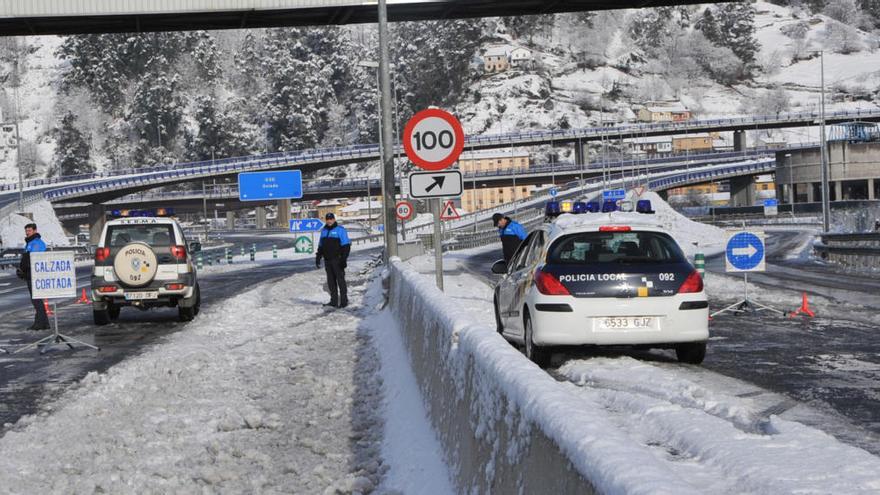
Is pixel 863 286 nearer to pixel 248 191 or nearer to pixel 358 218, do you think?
pixel 248 191

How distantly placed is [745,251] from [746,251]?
2 cm

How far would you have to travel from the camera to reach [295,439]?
28.0 ft

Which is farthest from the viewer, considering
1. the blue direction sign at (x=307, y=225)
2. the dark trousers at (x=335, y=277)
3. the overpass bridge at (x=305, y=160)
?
the overpass bridge at (x=305, y=160)

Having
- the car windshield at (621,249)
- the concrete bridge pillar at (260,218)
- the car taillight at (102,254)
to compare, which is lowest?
the concrete bridge pillar at (260,218)

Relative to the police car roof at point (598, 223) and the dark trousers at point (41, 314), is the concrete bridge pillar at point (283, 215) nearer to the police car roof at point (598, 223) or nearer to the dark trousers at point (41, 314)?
the dark trousers at point (41, 314)

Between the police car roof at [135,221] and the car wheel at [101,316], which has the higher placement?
the police car roof at [135,221]

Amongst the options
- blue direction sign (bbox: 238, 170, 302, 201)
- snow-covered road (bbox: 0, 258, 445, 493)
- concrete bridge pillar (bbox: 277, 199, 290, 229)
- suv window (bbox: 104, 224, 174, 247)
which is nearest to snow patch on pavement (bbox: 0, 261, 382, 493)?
snow-covered road (bbox: 0, 258, 445, 493)

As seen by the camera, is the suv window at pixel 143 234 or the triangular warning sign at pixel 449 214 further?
the triangular warning sign at pixel 449 214

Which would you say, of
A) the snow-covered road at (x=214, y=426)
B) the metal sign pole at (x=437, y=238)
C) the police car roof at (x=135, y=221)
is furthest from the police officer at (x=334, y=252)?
the metal sign pole at (x=437, y=238)

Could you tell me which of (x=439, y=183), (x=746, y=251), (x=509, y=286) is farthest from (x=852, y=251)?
(x=439, y=183)

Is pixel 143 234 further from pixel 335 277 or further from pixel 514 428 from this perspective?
pixel 514 428

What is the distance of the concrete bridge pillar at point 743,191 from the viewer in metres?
137

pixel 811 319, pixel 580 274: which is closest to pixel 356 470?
pixel 580 274

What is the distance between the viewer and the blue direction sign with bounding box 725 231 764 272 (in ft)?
59.8
